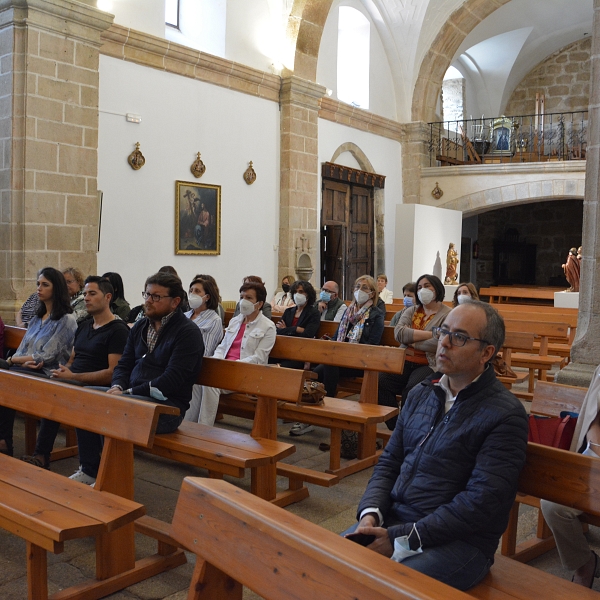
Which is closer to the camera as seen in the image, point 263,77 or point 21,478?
point 21,478

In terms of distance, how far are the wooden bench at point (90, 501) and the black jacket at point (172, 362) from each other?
0.66 metres

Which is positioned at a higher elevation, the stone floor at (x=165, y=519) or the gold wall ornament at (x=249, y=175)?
the gold wall ornament at (x=249, y=175)

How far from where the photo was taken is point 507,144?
708 inches

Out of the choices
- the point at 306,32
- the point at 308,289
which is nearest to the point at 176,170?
the point at 306,32

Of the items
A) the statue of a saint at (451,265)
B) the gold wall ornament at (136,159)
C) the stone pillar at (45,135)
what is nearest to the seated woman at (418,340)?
the stone pillar at (45,135)

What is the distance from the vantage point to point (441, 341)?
2.37 meters

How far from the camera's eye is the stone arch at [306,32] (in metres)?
12.1

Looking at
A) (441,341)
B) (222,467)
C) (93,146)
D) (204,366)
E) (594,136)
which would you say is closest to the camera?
(441,341)

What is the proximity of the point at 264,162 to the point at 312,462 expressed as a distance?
8073mm

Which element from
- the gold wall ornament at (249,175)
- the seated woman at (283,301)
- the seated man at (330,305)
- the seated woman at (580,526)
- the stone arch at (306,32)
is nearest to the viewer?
the seated woman at (580,526)

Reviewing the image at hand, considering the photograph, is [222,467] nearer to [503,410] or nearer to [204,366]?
[204,366]

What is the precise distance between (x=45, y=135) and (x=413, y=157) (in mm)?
9463

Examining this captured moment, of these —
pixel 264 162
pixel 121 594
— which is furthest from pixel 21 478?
pixel 264 162

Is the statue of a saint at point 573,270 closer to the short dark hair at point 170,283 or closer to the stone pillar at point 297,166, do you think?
the stone pillar at point 297,166
